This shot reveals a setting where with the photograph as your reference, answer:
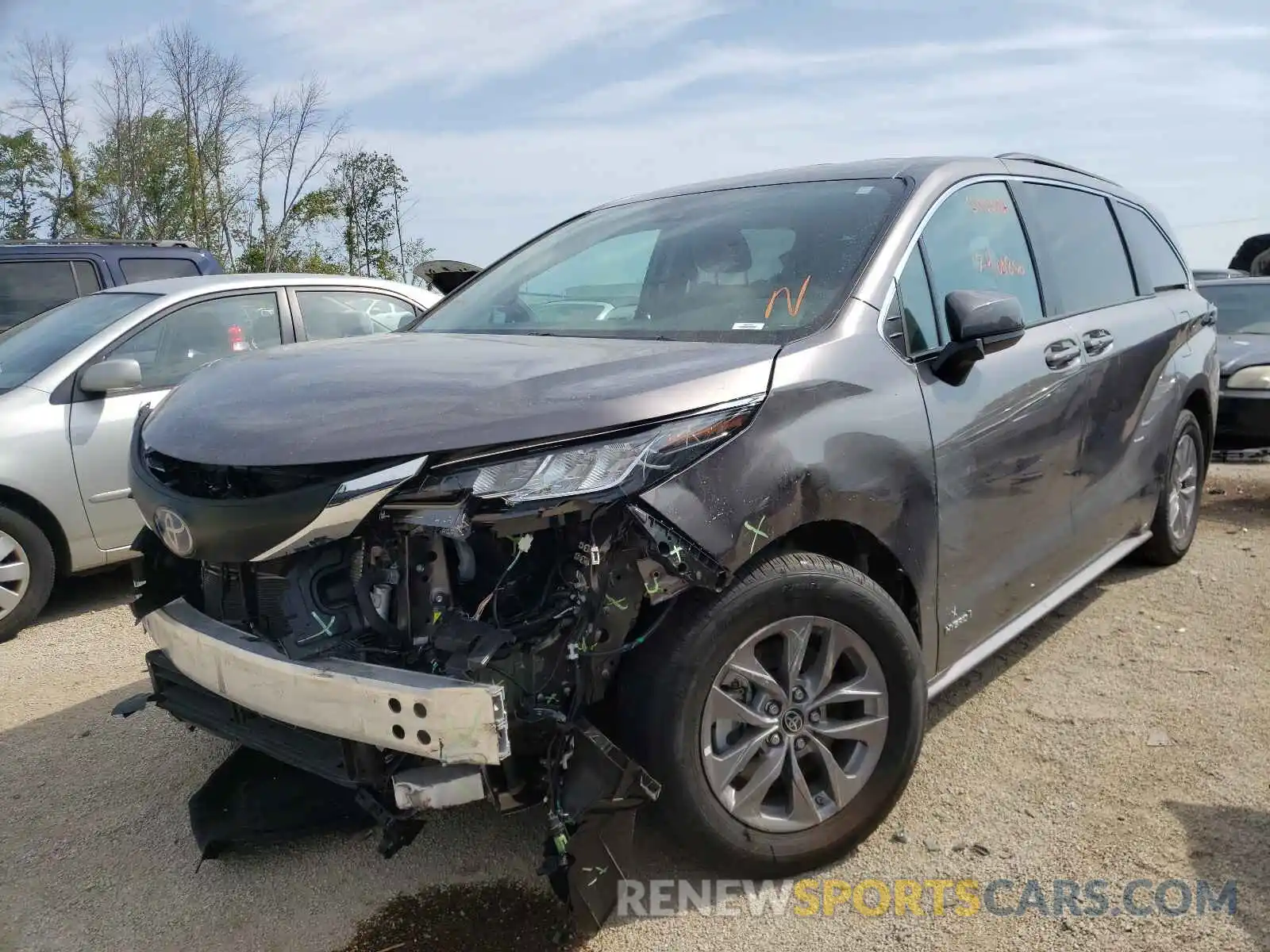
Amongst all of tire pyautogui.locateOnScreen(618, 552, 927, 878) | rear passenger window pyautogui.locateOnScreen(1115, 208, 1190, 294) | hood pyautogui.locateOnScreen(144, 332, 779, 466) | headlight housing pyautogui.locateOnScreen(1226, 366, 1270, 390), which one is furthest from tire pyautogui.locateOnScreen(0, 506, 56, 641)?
headlight housing pyautogui.locateOnScreen(1226, 366, 1270, 390)

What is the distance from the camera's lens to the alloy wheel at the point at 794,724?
2354 mm

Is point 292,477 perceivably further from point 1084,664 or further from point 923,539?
point 1084,664

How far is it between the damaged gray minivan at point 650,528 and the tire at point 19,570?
2137 millimetres

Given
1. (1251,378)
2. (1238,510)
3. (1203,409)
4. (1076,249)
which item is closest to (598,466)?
(1076,249)

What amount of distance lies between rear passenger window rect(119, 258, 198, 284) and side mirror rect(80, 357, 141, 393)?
3.02m

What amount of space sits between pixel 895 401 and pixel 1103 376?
4.85 ft

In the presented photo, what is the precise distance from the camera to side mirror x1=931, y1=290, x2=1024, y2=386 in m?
2.75

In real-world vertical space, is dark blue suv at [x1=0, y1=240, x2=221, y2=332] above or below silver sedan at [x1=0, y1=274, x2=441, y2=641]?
above

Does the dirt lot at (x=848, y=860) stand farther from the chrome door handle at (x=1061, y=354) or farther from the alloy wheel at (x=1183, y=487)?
the chrome door handle at (x=1061, y=354)

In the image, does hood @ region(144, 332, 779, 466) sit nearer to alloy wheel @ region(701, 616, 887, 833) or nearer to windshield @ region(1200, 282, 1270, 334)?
alloy wheel @ region(701, 616, 887, 833)

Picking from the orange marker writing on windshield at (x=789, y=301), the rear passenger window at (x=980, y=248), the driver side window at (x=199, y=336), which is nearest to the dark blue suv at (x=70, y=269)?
the driver side window at (x=199, y=336)

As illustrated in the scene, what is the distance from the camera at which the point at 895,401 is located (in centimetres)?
267

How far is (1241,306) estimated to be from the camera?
8.89 meters

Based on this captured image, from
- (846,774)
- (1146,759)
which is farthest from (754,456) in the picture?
(1146,759)
